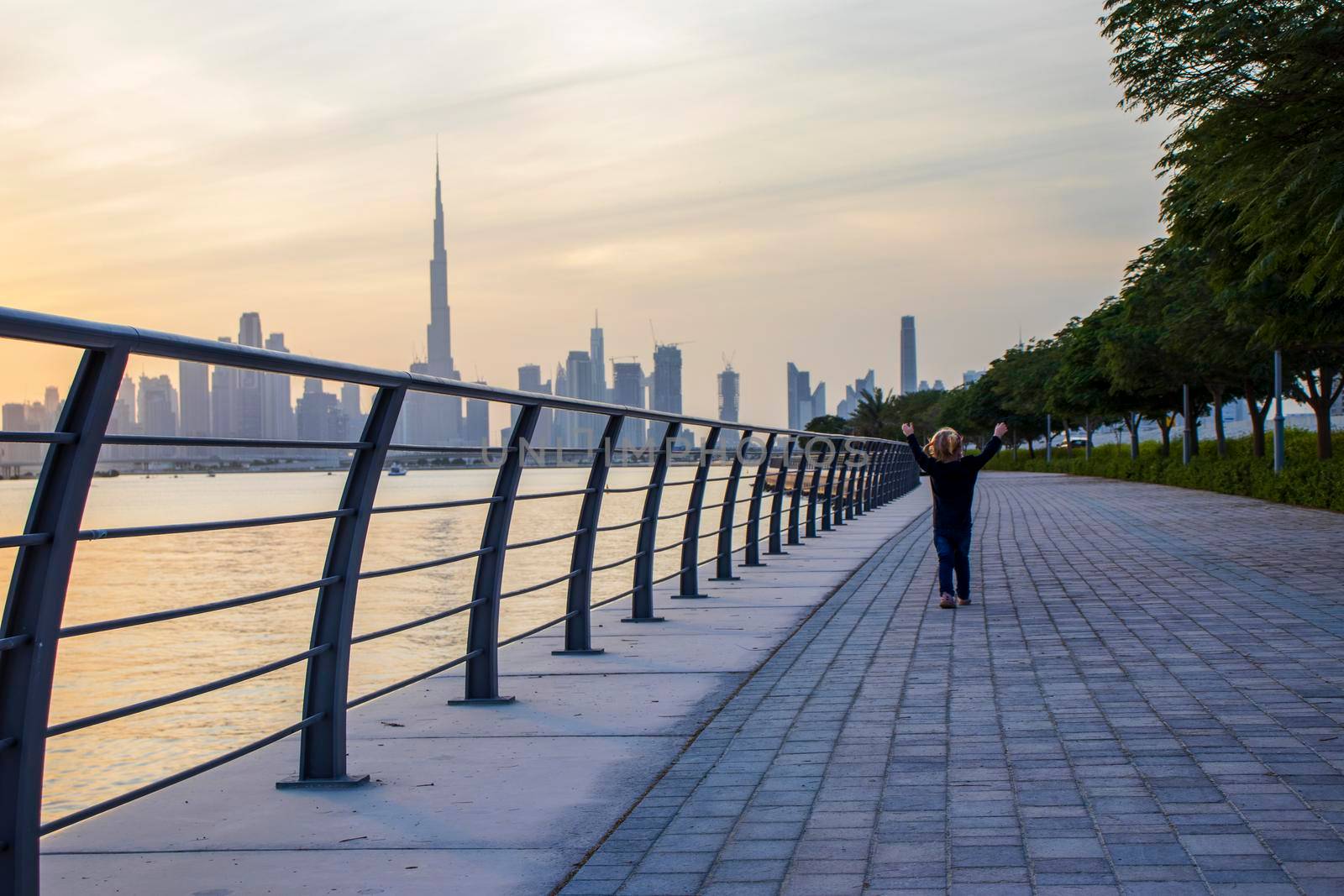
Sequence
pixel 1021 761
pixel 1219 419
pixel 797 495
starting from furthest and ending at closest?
pixel 1219 419 → pixel 797 495 → pixel 1021 761

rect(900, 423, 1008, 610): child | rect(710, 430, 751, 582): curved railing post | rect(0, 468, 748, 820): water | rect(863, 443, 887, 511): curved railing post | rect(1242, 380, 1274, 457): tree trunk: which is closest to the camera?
rect(0, 468, 748, 820): water

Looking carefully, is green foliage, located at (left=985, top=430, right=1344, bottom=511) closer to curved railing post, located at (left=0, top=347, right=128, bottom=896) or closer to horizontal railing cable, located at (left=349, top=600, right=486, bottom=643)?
horizontal railing cable, located at (left=349, top=600, right=486, bottom=643)

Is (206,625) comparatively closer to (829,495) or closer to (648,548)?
(648,548)

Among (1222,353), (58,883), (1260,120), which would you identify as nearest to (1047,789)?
(58,883)

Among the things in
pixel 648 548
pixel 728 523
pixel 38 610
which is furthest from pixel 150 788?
pixel 728 523

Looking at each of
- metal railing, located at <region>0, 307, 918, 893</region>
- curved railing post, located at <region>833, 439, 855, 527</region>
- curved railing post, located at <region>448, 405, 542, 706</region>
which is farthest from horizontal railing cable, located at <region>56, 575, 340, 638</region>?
curved railing post, located at <region>833, 439, 855, 527</region>

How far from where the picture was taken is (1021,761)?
5.13m

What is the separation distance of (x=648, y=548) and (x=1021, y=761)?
4.74 m

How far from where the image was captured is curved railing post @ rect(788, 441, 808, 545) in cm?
1688

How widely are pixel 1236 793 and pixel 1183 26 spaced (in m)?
8.50

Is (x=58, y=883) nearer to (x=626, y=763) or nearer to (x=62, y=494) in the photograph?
(x=62, y=494)

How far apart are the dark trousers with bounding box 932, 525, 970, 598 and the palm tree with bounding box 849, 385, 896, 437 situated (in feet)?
386

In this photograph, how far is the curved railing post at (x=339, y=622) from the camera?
489 cm

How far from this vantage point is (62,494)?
329 centimetres
